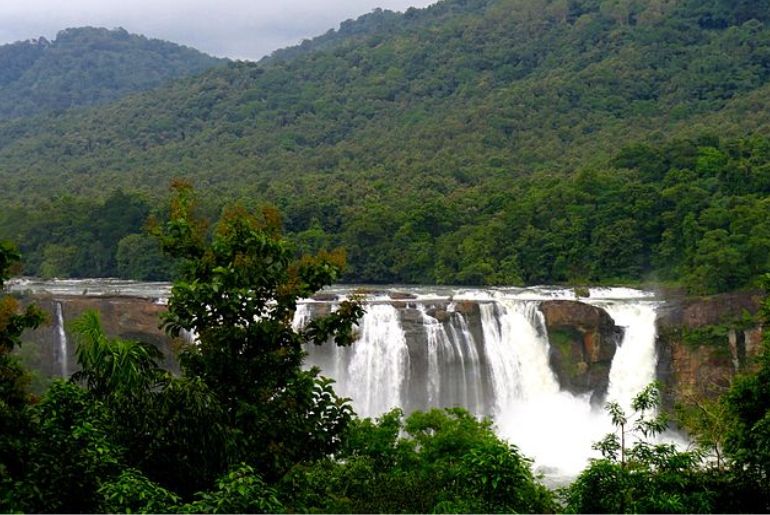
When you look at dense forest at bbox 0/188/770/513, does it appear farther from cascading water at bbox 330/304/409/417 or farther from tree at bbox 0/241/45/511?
cascading water at bbox 330/304/409/417

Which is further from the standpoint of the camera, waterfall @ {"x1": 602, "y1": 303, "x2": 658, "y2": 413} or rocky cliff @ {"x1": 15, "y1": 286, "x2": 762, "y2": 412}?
waterfall @ {"x1": 602, "y1": 303, "x2": 658, "y2": 413}

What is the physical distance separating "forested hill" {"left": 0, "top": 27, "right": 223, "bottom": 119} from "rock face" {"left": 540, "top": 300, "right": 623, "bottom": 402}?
110m

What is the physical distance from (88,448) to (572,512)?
4985mm

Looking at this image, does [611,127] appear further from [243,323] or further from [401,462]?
[243,323]

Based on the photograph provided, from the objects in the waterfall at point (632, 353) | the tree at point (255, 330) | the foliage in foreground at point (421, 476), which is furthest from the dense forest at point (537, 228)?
the tree at point (255, 330)

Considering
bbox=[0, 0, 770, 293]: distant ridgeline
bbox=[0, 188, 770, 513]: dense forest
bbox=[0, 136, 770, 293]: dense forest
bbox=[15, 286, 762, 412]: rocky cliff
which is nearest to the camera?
bbox=[0, 188, 770, 513]: dense forest

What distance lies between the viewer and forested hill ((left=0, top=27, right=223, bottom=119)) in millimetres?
138000

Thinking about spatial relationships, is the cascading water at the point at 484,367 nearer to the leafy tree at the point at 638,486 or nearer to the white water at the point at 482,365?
the white water at the point at 482,365

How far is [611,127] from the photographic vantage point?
63062 mm

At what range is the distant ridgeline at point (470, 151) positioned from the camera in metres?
40.9

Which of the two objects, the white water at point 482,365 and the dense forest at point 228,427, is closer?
the dense forest at point 228,427

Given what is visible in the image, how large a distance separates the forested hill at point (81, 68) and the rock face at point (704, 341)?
11128 centimetres

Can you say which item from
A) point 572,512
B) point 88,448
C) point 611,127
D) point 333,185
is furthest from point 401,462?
point 611,127

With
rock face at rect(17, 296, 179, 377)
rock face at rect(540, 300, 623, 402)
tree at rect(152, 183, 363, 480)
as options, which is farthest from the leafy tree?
rock face at rect(17, 296, 179, 377)
